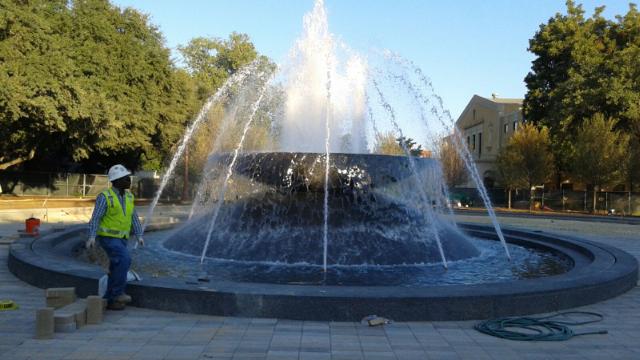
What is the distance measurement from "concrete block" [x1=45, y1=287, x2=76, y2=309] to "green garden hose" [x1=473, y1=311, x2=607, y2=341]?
4.21 metres

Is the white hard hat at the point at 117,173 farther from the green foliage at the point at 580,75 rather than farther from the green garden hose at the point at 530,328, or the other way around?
the green foliage at the point at 580,75

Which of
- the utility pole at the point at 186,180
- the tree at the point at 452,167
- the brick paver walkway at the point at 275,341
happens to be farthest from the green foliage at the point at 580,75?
the brick paver walkway at the point at 275,341

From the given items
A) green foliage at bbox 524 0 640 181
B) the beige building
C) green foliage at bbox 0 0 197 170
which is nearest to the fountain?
green foliage at bbox 0 0 197 170

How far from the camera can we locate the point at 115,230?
6.29 metres

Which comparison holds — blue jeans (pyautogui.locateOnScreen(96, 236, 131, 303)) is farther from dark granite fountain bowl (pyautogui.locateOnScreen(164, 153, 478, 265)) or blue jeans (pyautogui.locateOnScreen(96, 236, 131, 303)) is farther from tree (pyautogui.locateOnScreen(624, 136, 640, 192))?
tree (pyautogui.locateOnScreen(624, 136, 640, 192))

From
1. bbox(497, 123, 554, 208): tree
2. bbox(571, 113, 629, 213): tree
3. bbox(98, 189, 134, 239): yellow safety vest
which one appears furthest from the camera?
bbox(497, 123, 554, 208): tree

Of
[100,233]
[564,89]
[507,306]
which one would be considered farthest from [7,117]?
[564,89]

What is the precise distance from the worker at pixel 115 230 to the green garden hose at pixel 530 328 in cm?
373

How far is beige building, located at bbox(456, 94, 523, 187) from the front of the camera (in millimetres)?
54250

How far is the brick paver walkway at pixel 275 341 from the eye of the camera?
5023 mm

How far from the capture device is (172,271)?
8.81 metres

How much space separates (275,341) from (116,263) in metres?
2.03

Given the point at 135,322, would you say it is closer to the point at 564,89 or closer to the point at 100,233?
the point at 100,233

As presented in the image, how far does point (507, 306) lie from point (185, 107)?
113ft
